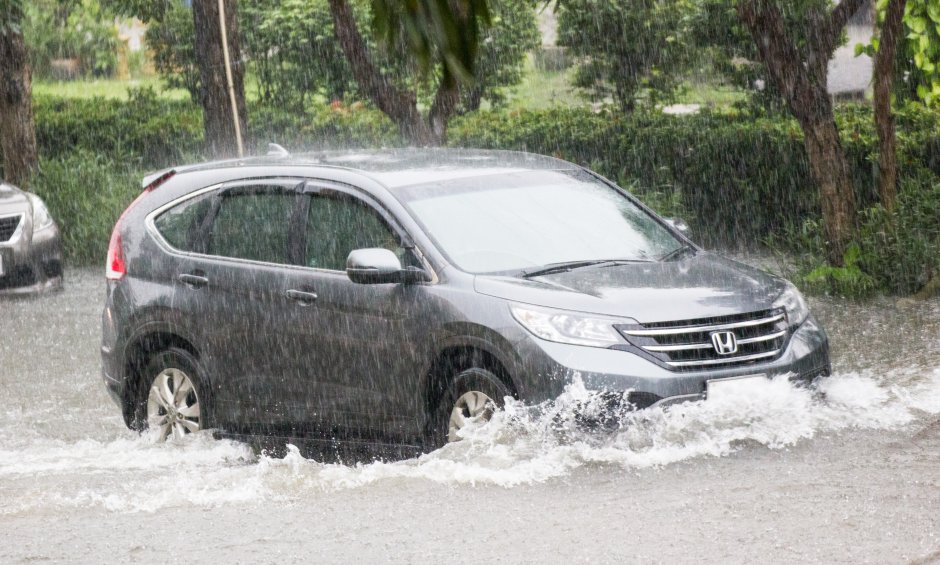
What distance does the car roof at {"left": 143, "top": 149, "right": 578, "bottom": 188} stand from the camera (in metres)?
7.54

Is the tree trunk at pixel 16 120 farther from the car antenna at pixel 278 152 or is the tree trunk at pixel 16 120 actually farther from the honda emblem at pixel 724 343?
the honda emblem at pixel 724 343

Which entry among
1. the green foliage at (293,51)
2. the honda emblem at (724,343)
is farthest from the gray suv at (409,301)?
the green foliage at (293,51)

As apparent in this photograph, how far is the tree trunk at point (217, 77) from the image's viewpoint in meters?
17.1

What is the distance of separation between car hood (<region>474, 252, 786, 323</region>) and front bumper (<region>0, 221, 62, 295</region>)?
9.10m

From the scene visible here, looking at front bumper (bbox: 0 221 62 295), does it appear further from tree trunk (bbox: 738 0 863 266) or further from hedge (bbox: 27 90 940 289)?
tree trunk (bbox: 738 0 863 266)

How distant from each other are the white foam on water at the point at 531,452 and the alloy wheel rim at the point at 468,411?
0.18ft

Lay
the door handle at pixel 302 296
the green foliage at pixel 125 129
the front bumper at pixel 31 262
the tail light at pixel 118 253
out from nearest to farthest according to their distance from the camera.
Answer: the door handle at pixel 302 296
the tail light at pixel 118 253
the front bumper at pixel 31 262
the green foliage at pixel 125 129

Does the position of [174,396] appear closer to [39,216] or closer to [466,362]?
[466,362]

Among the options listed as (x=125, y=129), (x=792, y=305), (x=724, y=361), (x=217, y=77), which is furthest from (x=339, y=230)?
(x=125, y=129)

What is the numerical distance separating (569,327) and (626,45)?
17.1 m

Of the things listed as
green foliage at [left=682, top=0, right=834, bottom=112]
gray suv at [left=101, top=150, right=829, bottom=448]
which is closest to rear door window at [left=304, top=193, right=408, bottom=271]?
gray suv at [left=101, top=150, right=829, bottom=448]

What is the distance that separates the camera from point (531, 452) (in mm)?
6438

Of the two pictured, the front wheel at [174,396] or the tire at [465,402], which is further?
the front wheel at [174,396]

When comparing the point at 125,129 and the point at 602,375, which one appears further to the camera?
the point at 125,129
